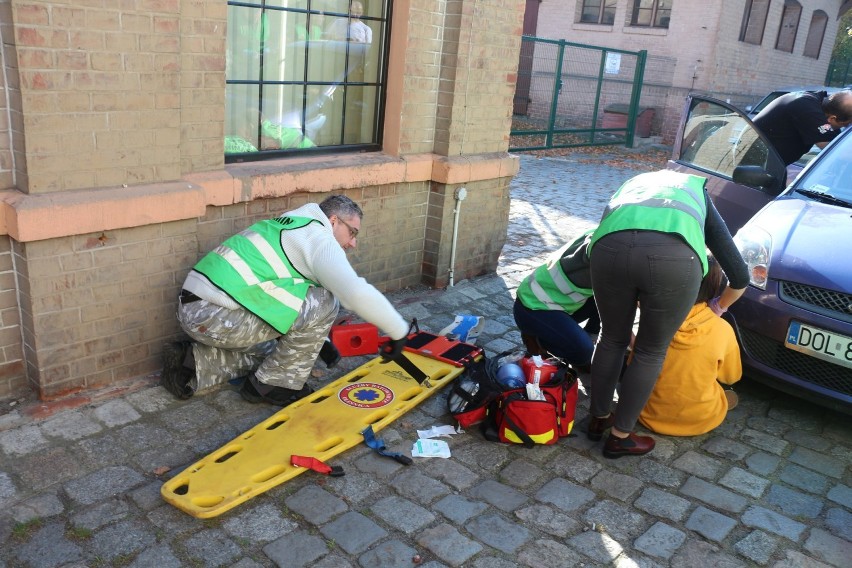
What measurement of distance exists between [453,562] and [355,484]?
649 millimetres

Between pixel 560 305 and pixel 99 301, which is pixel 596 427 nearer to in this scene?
pixel 560 305

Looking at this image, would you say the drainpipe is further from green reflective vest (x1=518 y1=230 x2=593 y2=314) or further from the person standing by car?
the person standing by car

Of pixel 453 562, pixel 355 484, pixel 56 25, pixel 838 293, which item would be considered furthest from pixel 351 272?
pixel 838 293

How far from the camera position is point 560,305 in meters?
4.45

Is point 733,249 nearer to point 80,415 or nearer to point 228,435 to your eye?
point 228,435

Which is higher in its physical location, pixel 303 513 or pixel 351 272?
pixel 351 272

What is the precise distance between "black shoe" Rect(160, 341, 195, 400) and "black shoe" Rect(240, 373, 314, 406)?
0.29 metres

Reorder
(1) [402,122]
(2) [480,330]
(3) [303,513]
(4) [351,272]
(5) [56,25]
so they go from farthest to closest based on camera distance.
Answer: (1) [402,122] → (2) [480,330] → (4) [351,272] → (5) [56,25] → (3) [303,513]

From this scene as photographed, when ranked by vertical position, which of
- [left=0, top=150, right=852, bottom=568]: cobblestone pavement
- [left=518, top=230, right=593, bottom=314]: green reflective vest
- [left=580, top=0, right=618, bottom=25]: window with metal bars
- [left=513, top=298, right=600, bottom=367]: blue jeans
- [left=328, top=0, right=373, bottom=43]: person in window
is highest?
[left=580, top=0, right=618, bottom=25]: window with metal bars

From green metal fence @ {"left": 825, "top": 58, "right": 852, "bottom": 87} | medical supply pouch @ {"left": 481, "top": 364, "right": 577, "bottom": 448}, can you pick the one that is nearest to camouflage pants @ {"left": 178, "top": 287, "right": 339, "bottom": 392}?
medical supply pouch @ {"left": 481, "top": 364, "right": 577, "bottom": 448}

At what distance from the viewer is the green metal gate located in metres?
16.2

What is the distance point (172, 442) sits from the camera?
3.65 metres

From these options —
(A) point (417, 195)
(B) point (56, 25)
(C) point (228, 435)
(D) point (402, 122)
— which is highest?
(B) point (56, 25)

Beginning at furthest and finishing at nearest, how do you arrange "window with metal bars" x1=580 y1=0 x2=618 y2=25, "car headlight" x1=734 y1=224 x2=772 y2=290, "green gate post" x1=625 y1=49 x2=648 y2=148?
"window with metal bars" x1=580 y1=0 x2=618 y2=25, "green gate post" x1=625 y1=49 x2=648 y2=148, "car headlight" x1=734 y1=224 x2=772 y2=290
